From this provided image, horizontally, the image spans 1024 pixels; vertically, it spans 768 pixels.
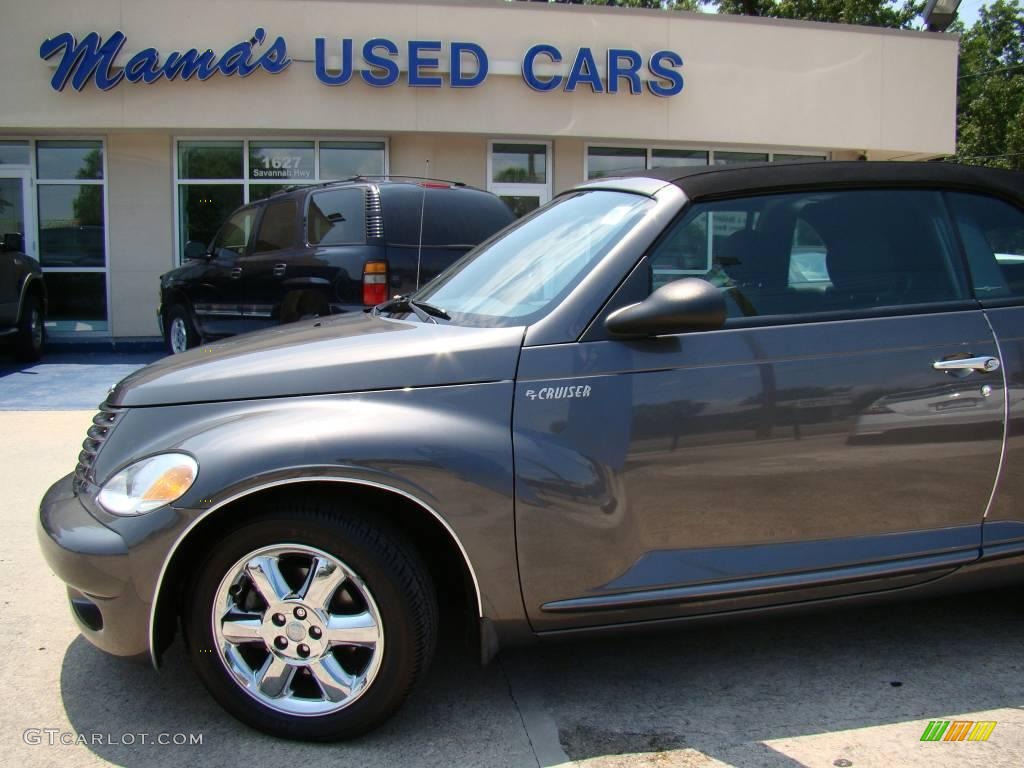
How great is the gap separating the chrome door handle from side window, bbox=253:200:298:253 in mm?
6044

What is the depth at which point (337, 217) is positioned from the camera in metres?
7.68

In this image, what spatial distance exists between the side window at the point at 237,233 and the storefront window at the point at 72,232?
5107mm

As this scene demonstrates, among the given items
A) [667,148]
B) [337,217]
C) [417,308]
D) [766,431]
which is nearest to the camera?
[766,431]

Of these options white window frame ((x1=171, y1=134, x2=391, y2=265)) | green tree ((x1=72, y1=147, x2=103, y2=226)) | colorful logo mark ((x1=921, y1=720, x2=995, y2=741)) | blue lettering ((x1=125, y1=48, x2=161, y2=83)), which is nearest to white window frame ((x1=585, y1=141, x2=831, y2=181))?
white window frame ((x1=171, y1=134, x2=391, y2=265))

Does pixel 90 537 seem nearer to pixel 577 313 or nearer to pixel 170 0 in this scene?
pixel 577 313

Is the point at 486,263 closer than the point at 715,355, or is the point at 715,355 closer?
the point at 715,355

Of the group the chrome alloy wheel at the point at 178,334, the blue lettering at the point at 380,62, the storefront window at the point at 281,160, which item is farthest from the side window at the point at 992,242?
the storefront window at the point at 281,160

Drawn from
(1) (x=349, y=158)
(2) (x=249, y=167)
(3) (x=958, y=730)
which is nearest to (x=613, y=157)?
(1) (x=349, y=158)

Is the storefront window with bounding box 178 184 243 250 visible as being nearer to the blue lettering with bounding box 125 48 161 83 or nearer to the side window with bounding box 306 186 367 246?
the blue lettering with bounding box 125 48 161 83

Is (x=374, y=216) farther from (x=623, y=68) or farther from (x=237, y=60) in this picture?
(x=623, y=68)

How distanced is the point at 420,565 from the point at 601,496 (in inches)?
22.7

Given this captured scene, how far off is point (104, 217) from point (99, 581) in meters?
12.3

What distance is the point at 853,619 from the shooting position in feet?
12.5

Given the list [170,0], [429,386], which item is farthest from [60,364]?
[429,386]
